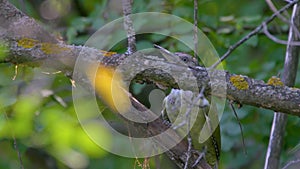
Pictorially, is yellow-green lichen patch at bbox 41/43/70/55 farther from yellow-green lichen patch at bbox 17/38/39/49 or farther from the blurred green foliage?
the blurred green foliage

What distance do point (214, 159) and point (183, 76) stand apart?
1623mm

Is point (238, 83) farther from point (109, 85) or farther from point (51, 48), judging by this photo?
point (51, 48)

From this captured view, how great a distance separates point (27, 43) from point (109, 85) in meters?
0.43

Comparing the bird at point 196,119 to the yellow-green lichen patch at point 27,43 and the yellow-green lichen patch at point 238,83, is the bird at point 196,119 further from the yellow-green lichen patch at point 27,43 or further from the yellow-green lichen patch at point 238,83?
the yellow-green lichen patch at point 27,43

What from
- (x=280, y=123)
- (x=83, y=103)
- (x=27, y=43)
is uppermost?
(x=280, y=123)

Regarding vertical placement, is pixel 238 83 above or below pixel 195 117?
above

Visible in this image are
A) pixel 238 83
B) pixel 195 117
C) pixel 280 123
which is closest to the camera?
pixel 238 83

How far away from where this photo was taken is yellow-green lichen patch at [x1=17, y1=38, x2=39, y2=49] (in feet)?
9.76

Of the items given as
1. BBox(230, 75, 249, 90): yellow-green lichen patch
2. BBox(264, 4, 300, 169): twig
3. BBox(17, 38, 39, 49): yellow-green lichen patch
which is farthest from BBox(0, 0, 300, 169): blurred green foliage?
BBox(230, 75, 249, 90): yellow-green lichen patch

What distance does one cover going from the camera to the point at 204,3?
4.91 meters

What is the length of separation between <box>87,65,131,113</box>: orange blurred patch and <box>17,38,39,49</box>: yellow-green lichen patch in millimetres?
292

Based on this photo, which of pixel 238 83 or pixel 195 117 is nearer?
pixel 238 83

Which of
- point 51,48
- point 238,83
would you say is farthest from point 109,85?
point 238,83

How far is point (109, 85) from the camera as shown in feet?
9.75
